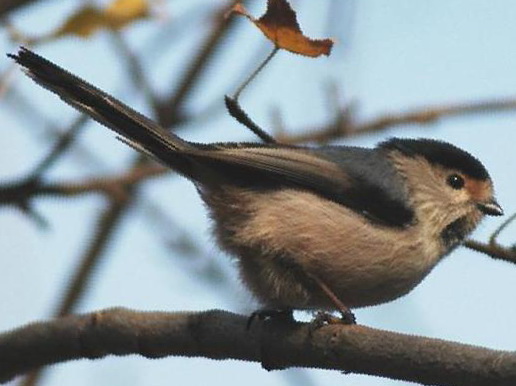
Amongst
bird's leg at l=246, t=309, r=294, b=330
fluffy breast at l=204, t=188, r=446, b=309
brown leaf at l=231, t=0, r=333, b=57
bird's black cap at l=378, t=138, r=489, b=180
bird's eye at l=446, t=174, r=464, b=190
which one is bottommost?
bird's leg at l=246, t=309, r=294, b=330

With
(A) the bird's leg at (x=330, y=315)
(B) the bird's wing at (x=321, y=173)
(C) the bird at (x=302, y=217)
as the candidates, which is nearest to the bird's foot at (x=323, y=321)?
(A) the bird's leg at (x=330, y=315)

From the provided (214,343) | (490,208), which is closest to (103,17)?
(214,343)

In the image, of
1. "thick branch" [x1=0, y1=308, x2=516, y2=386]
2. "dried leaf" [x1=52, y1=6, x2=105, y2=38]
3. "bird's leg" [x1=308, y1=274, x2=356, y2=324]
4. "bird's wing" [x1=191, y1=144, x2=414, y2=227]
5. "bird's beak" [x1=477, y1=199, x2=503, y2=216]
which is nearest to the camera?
"thick branch" [x1=0, y1=308, x2=516, y2=386]

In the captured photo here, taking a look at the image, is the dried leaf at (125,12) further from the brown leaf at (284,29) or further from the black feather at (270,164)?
the brown leaf at (284,29)

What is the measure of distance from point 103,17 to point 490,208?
1676 mm

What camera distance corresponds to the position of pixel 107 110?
124 inches

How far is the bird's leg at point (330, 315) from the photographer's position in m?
2.85

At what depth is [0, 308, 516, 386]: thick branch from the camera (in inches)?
96.5

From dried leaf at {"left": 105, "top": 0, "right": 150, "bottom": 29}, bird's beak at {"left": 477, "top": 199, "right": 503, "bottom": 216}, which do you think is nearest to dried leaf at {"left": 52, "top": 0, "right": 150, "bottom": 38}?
dried leaf at {"left": 105, "top": 0, "right": 150, "bottom": 29}

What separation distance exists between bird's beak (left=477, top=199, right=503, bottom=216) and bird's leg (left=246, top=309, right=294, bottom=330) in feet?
3.34

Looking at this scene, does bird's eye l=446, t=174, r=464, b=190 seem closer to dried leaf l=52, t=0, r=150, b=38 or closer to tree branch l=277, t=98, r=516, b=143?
tree branch l=277, t=98, r=516, b=143

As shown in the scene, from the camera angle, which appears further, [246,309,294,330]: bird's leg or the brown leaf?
[246,309,294,330]: bird's leg

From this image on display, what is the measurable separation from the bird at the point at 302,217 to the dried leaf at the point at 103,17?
0.69ft

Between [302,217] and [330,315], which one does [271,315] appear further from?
[302,217]
